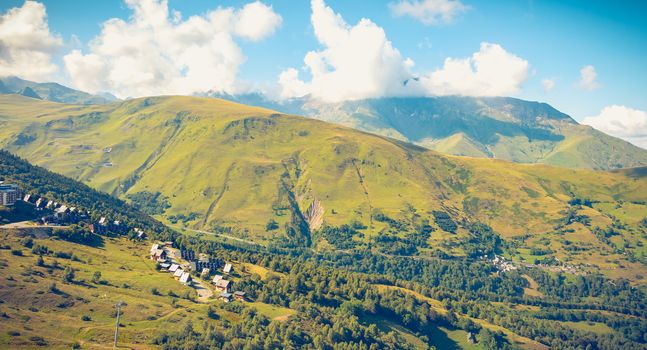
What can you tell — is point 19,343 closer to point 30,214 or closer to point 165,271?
point 165,271

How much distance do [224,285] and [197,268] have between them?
1970 centimetres

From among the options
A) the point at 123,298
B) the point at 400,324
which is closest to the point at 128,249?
the point at 123,298

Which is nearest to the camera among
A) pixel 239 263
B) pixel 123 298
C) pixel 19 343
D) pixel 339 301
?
pixel 19 343

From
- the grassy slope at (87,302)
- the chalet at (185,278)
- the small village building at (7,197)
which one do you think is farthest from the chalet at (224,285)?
the small village building at (7,197)

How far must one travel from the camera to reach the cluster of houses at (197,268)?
16488cm

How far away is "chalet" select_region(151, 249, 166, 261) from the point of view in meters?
183

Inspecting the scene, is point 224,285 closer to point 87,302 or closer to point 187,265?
point 187,265

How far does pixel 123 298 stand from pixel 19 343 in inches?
1404

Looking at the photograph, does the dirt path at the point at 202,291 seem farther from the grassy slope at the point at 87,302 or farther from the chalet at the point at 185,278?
the grassy slope at the point at 87,302

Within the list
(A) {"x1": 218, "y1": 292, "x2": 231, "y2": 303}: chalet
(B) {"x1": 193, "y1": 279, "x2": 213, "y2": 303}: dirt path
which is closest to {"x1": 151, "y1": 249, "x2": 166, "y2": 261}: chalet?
(B) {"x1": 193, "y1": 279, "x2": 213, "y2": 303}: dirt path

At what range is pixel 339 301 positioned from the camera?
186 m

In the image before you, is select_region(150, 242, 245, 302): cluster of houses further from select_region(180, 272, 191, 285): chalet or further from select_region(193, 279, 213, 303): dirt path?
select_region(193, 279, 213, 303): dirt path

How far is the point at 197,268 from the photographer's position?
594 feet

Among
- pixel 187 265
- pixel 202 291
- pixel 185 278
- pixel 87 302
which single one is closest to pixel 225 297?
pixel 202 291
